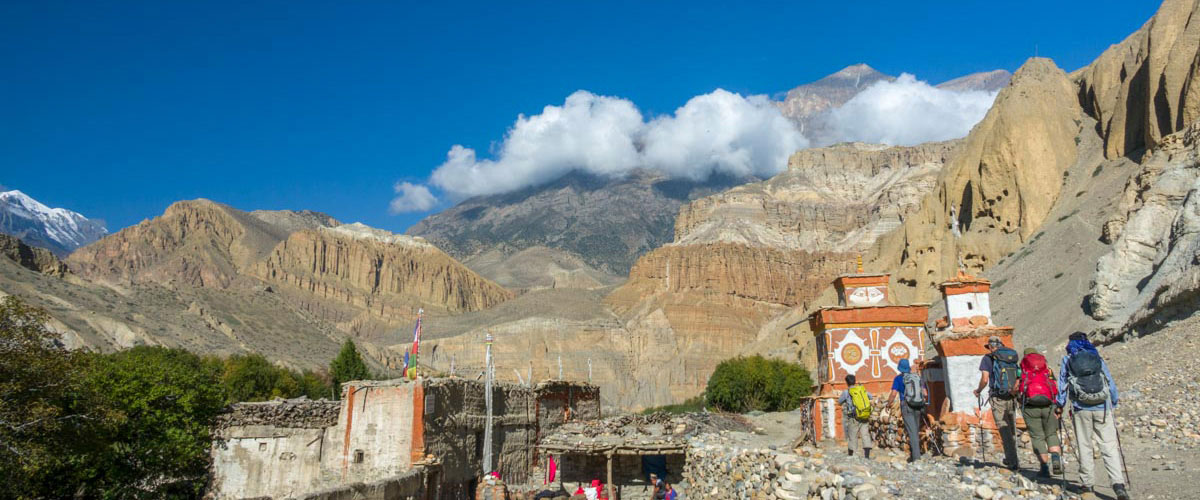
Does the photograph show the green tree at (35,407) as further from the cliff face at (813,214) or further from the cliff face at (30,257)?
the cliff face at (813,214)

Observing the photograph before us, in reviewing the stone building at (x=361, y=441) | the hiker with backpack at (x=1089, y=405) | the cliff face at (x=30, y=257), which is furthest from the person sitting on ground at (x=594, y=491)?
the cliff face at (x=30, y=257)

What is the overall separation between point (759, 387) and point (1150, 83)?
109 ft

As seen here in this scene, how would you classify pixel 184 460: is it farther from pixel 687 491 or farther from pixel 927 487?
pixel 927 487

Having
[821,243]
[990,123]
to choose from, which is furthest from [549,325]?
[990,123]

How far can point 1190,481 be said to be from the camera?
8.20 metres

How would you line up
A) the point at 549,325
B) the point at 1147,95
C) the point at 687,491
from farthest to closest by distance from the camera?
the point at 549,325 → the point at 1147,95 → the point at 687,491

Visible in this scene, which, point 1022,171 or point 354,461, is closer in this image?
point 354,461

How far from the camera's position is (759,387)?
57844 mm

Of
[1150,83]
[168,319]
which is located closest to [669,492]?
[1150,83]

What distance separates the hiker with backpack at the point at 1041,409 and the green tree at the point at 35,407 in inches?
654

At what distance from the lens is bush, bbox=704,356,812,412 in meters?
55.7

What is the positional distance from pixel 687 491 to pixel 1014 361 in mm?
11916

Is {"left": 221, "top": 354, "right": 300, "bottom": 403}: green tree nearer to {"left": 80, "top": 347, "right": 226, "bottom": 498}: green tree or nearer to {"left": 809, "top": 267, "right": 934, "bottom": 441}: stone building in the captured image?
{"left": 80, "top": 347, "right": 226, "bottom": 498}: green tree

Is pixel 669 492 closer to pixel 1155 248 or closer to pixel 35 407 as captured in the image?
pixel 35 407
